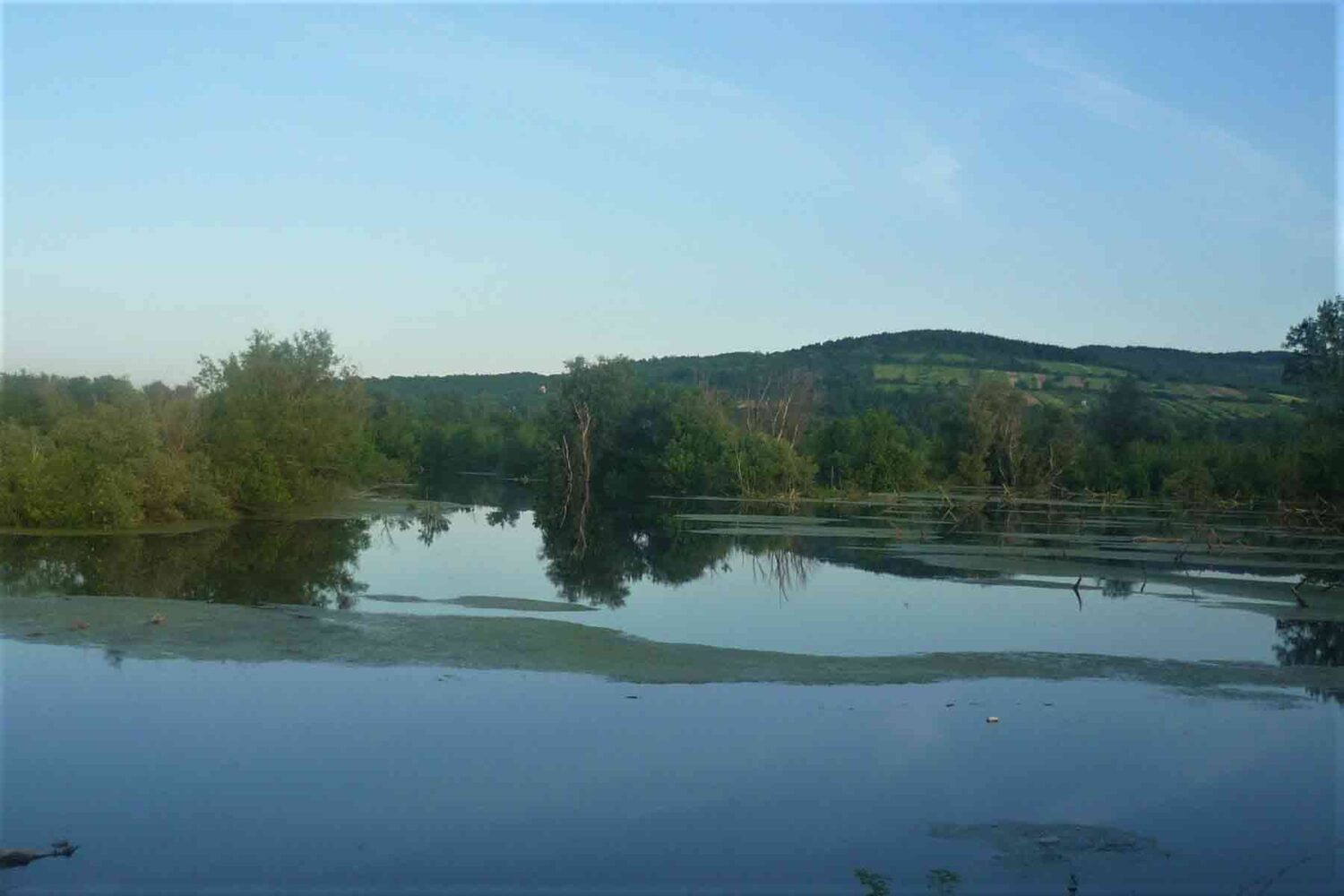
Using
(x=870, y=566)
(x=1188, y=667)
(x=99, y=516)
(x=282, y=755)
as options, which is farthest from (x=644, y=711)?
(x=99, y=516)

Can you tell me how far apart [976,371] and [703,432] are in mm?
52850

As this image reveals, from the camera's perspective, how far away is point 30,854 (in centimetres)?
733

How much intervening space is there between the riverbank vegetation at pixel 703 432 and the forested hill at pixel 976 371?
0.45m

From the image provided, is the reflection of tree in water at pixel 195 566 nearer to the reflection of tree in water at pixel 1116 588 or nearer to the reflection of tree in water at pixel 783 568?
the reflection of tree in water at pixel 783 568

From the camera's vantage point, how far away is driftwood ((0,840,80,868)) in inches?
285

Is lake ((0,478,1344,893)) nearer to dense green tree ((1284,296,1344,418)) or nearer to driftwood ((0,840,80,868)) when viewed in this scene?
driftwood ((0,840,80,868))

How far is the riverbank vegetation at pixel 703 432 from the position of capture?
33281mm

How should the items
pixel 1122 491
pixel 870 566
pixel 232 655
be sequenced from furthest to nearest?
pixel 1122 491
pixel 870 566
pixel 232 655

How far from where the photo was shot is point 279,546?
96.1 feet

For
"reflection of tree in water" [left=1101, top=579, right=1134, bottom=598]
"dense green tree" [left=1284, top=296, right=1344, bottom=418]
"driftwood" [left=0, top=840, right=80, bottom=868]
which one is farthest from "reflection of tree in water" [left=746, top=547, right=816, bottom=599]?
"dense green tree" [left=1284, top=296, right=1344, bottom=418]

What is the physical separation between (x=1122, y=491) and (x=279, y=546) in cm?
4818

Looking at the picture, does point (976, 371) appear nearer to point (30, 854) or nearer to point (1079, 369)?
point (1079, 369)

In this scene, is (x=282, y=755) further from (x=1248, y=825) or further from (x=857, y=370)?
(x=857, y=370)

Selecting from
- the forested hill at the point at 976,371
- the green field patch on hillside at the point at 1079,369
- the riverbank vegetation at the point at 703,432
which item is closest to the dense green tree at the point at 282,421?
the riverbank vegetation at the point at 703,432
